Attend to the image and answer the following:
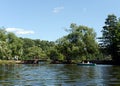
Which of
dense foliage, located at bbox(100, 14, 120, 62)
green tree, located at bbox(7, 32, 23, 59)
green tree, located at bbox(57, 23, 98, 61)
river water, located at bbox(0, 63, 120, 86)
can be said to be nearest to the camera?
river water, located at bbox(0, 63, 120, 86)

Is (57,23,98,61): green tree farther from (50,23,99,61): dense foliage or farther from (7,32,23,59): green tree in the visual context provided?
(7,32,23,59): green tree

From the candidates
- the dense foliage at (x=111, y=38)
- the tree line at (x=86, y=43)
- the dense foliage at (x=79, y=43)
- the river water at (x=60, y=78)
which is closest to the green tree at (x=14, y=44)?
the tree line at (x=86, y=43)

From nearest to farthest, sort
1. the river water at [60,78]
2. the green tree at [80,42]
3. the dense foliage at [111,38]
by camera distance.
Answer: the river water at [60,78]
the dense foliage at [111,38]
the green tree at [80,42]

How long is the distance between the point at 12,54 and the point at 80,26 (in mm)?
44075

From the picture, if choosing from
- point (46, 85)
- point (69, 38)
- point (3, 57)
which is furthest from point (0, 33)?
point (46, 85)

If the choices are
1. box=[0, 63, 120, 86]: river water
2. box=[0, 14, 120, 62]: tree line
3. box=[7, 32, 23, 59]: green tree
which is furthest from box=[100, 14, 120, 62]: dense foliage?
box=[0, 63, 120, 86]: river water

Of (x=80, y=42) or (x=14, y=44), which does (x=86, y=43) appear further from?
(x=14, y=44)

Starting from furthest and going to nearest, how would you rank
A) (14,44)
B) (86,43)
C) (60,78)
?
(14,44), (86,43), (60,78)

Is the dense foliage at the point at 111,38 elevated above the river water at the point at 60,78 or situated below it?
above

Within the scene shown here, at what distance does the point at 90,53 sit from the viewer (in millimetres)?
133625

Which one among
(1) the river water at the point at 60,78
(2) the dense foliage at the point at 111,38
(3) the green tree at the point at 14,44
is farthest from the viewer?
(3) the green tree at the point at 14,44

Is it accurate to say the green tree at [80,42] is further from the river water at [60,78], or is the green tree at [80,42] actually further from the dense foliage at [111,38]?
the river water at [60,78]

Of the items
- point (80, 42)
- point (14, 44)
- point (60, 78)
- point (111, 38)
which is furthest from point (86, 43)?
point (60, 78)

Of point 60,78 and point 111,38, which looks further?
point 111,38
